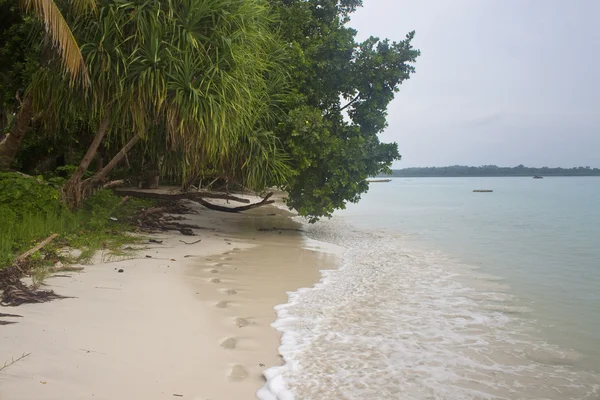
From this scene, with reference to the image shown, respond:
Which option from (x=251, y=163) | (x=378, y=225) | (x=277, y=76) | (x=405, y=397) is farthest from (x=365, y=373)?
(x=378, y=225)

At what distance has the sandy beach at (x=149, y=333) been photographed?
299 centimetres

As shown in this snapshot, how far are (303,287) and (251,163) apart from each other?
4382 mm

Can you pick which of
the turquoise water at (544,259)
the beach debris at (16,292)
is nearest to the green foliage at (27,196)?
the beach debris at (16,292)

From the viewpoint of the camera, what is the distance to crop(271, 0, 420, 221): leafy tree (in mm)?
10727

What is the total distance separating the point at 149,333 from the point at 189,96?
16.1 feet

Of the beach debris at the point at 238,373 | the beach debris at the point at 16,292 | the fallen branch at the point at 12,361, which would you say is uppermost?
the beach debris at the point at 16,292

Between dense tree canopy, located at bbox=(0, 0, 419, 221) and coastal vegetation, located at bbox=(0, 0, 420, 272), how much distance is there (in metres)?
0.03

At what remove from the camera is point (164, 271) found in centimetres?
623

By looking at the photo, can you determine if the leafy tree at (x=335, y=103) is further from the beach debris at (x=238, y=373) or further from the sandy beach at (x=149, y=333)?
the beach debris at (x=238, y=373)

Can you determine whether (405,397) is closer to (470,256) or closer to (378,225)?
(470,256)

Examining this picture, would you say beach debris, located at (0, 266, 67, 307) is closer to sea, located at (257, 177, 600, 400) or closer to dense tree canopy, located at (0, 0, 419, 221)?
sea, located at (257, 177, 600, 400)

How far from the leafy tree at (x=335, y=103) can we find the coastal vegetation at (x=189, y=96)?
0.03 metres

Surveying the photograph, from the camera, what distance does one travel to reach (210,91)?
8.20 meters

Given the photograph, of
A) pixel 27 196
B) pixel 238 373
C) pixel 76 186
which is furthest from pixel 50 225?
pixel 238 373
